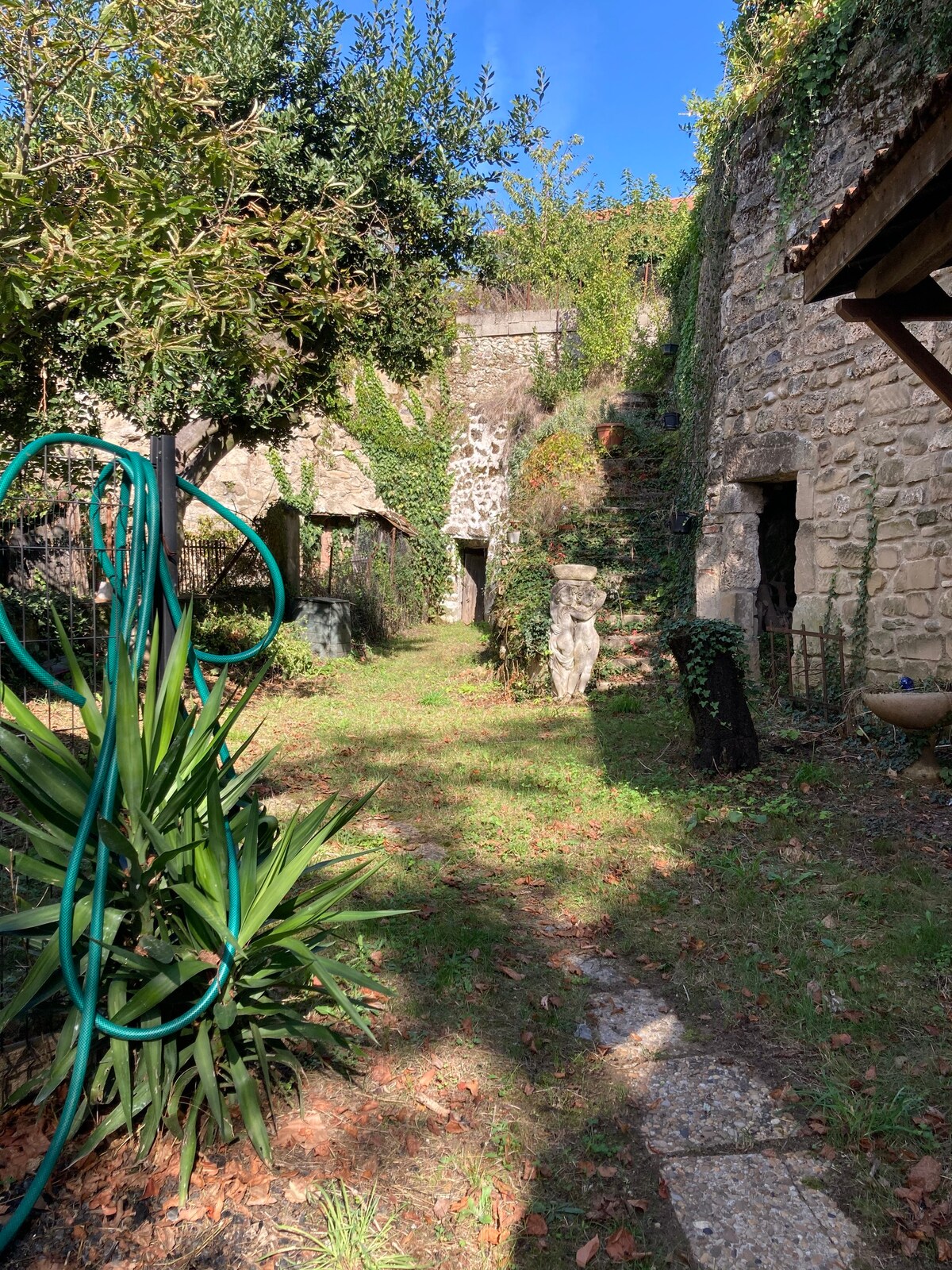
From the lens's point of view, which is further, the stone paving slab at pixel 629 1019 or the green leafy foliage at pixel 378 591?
the green leafy foliage at pixel 378 591

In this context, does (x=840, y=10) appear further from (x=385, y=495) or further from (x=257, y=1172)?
(x=385, y=495)

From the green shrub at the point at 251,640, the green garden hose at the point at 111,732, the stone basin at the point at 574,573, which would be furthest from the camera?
the green shrub at the point at 251,640

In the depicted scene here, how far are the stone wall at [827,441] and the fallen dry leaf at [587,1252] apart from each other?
202 inches

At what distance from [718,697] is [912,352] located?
245 cm

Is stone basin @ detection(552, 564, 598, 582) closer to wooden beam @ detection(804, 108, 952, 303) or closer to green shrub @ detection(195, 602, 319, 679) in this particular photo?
green shrub @ detection(195, 602, 319, 679)

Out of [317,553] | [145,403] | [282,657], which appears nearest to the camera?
[145,403]

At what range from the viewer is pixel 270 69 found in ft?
24.8

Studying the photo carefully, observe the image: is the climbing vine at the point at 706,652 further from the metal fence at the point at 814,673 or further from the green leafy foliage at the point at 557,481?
the green leafy foliage at the point at 557,481

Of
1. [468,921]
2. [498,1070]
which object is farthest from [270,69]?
[498,1070]

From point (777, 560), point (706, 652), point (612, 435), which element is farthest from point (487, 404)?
point (706, 652)

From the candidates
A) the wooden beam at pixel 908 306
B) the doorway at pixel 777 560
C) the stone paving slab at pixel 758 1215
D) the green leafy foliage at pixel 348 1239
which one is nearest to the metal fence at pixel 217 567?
the doorway at pixel 777 560

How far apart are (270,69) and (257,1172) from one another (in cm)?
856

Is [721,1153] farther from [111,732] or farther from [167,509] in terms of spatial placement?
[167,509]

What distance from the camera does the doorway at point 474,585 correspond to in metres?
16.9
